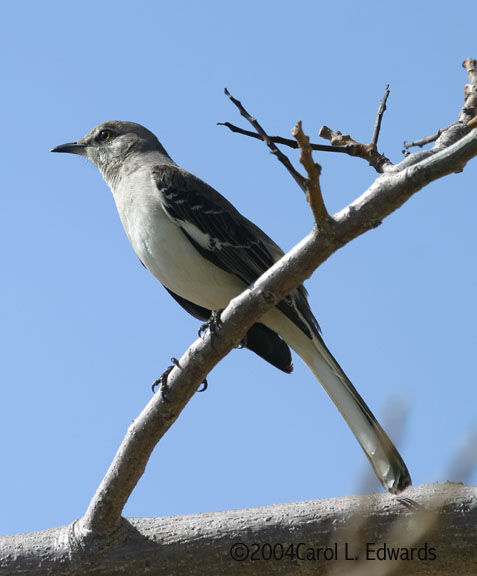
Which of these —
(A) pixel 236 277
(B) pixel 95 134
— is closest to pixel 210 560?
(A) pixel 236 277

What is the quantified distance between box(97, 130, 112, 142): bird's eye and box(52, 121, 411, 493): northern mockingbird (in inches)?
43.4

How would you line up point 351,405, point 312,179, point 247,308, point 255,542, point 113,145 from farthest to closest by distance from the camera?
1. point 113,145
2. point 351,405
3. point 255,542
4. point 247,308
5. point 312,179

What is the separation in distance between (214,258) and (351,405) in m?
1.47

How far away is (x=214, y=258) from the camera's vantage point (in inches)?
230

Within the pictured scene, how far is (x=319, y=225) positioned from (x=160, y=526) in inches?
79.5

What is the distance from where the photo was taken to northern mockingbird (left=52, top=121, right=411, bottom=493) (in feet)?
17.7

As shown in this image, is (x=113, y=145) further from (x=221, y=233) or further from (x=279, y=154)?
(x=279, y=154)

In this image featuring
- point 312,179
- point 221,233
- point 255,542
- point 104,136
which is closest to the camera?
point 312,179

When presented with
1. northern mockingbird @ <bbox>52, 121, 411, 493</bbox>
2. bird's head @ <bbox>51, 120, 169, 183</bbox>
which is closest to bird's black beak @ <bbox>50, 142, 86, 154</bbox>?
bird's head @ <bbox>51, 120, 169, 183</bbox>

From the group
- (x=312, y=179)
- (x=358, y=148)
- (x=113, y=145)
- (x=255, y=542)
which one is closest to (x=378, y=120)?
(x=358, y=148)

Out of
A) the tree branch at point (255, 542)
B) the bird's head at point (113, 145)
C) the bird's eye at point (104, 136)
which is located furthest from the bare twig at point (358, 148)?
the bird's eye at point (104, 136)

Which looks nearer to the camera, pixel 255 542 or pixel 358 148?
pixel 358 148

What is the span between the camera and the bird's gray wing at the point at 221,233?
581 cm

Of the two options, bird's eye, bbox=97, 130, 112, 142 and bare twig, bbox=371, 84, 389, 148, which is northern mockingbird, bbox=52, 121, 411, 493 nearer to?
bird's eye, bbox=97, 130, 112, 142
